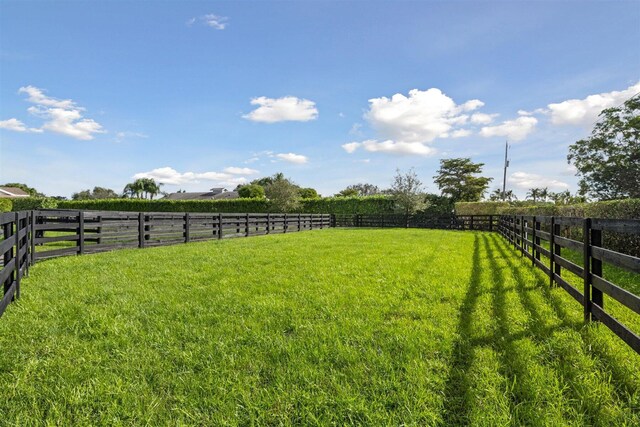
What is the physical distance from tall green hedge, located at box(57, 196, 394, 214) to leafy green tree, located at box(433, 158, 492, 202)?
19128 mm

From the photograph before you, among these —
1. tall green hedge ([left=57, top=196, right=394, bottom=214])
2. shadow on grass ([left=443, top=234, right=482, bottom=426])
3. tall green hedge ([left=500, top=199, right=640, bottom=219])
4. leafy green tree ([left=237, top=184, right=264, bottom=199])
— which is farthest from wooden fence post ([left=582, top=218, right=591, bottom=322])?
leafy green tree ([left=237, top=184, right=264, bottom=199])

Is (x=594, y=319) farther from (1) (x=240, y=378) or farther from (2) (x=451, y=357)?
(1) (x=240, y=378)

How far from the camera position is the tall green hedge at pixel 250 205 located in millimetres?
31438

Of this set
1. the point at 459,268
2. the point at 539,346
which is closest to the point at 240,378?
the point at 539,346

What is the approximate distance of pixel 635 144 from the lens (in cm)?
2592

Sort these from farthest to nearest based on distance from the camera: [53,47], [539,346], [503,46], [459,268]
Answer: [53,47] → [503,46] → [459,268] → [539,346]

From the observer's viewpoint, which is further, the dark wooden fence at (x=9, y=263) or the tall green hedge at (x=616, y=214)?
the tall green hedge at (x=616, y=214)

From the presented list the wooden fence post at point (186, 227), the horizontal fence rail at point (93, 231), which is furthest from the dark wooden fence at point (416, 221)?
the wooden fence post at point (186, 227)

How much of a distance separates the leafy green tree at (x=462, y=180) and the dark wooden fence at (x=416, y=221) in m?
18.6

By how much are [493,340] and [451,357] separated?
62 centimetres

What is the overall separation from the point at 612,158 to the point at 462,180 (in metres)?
19.5

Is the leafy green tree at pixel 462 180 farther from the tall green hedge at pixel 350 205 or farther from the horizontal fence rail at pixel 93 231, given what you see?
the horizontal fence rail at pixel 93 231

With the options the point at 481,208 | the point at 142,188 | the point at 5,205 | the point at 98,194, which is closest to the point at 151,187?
the point at 142,188

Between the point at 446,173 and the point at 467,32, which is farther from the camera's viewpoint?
the point at 446,173
